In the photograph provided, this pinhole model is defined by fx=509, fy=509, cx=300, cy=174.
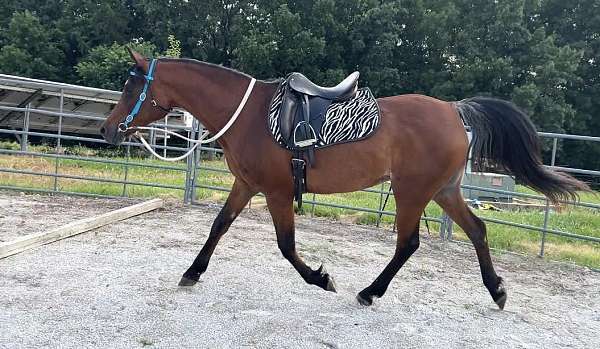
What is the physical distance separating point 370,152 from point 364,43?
893 inches

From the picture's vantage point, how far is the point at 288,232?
3.68 meters

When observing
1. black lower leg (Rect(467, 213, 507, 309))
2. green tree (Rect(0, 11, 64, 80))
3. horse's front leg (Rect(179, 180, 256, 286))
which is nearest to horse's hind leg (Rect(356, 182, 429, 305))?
black lower leg (Rect(467, 213, 507, 309))

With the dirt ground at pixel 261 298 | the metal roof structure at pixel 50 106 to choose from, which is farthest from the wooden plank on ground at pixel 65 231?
the metal roof structure at pixel 50 106

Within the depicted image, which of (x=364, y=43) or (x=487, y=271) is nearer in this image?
(x=487, y=271)

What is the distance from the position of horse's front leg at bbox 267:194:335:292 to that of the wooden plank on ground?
2.32 m

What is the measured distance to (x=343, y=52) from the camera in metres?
26.1

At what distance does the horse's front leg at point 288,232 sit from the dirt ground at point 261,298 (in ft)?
0.49

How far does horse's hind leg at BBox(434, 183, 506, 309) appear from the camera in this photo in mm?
3855

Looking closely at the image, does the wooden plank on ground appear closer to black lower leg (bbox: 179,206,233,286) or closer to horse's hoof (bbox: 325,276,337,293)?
black lower leg (bbox: 179,206,233,286)

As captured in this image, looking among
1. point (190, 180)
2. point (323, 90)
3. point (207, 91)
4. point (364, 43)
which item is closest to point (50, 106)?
point (190, 180)

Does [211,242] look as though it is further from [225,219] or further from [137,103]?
[137,103]

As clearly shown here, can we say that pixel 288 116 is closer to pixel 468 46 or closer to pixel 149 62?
pixel 149 62

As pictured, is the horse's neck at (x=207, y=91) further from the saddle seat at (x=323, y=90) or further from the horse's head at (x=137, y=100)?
the saddle seat at (x=323, y=90)

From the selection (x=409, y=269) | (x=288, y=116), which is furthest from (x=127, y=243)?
(x=409, y=269)
